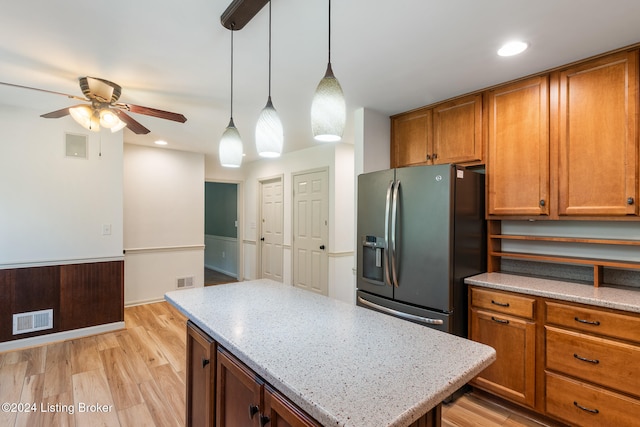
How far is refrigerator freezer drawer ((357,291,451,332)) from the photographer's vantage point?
221cm

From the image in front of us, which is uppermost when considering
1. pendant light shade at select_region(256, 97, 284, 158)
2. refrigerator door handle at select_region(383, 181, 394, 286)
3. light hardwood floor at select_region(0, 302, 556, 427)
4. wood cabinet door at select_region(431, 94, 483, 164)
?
wood cabinet door at select_region(431, 94, 483, 164)

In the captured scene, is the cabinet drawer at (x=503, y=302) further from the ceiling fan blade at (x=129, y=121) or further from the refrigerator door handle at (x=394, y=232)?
the ceiling fan blade at (x=129, y=121)

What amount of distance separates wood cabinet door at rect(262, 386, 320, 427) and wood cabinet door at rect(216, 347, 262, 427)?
46 millimetres

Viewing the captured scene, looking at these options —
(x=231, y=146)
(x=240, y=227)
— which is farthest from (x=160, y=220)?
(x=231, y=146)

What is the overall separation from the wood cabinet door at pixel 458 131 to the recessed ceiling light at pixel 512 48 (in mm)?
580

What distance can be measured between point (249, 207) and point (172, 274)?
185 centimetres

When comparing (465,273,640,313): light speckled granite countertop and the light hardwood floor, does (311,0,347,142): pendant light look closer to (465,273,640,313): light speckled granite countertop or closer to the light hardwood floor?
(465,273,640,313): light speckled granite countertop

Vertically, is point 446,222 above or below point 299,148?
below

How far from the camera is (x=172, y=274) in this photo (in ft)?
16.1

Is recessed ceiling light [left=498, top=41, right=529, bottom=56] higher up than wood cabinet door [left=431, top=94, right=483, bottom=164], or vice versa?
recessed ceiling light [left=498, top=41, right=529, bottom=56]

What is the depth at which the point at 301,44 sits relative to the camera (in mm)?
1895

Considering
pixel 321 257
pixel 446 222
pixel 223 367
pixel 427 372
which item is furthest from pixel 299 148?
pixel 427 372

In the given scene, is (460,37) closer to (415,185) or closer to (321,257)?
(415,185)

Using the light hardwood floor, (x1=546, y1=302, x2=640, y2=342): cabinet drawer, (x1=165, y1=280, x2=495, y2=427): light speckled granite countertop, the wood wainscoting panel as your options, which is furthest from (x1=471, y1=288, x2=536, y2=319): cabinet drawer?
the wood wainscoting panel
